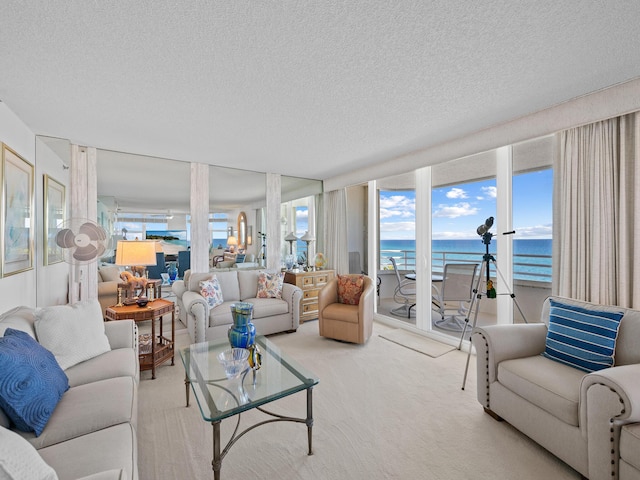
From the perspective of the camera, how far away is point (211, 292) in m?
3.71

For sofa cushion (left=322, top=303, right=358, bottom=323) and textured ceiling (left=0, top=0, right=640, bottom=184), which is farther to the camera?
sofa cushion (left=322, top=303, right=358, bottom=323)

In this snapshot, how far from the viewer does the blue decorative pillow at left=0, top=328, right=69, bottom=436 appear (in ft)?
4.02

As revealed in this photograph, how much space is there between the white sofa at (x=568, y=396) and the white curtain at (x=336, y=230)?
3.31 metres

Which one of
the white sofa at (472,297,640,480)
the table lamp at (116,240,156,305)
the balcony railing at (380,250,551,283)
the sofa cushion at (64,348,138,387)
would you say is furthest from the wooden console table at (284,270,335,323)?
the white sofa at (472,297,640,480)

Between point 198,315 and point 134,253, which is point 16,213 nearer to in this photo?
point 134,253

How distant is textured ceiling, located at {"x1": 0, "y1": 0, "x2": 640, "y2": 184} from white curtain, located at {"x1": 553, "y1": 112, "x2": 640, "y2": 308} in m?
0.42

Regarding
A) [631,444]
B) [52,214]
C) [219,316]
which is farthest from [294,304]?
[631,444]

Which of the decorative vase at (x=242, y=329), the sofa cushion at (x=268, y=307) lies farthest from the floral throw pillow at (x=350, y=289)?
the decorative vase at (x=242, y=329)

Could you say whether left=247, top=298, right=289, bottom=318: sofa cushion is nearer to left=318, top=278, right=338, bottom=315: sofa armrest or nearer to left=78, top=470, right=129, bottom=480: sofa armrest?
left=318, top=278, right=338, bottom=315: sofa armrest

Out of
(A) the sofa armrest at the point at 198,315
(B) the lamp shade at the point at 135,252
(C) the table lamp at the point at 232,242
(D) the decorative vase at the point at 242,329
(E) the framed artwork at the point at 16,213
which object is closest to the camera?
(D) the decorative vase at the point at 242,329

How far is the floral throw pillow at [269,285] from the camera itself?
4234 mm

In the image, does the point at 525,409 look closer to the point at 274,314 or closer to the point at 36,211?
the point at 274,314

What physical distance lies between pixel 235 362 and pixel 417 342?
2.59m

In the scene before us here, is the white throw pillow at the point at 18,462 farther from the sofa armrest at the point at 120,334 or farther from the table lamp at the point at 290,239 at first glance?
the table lamp at the point at 290,239
